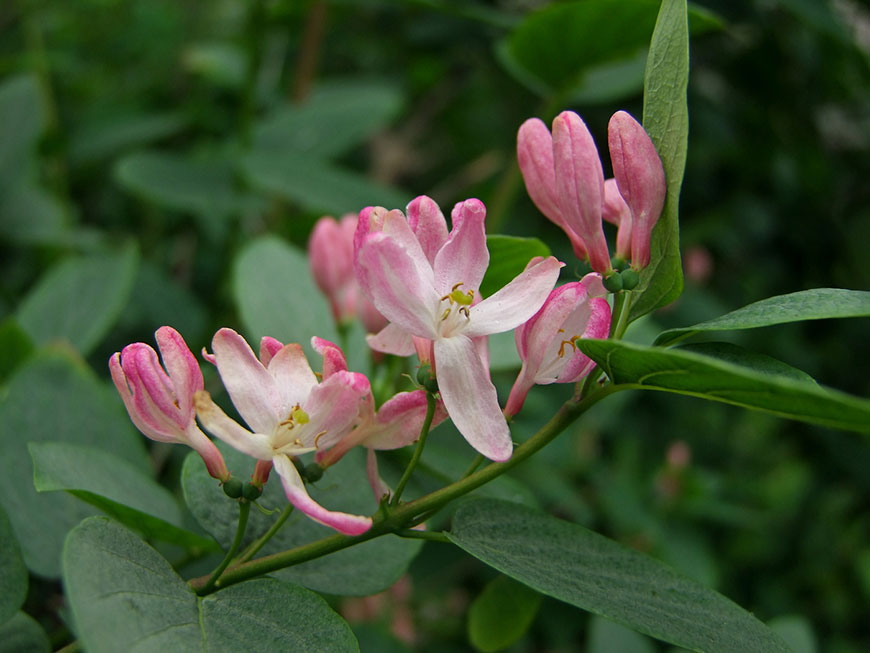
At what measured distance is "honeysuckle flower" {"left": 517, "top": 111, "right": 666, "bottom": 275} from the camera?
1.83ft

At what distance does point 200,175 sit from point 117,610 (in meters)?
1.17

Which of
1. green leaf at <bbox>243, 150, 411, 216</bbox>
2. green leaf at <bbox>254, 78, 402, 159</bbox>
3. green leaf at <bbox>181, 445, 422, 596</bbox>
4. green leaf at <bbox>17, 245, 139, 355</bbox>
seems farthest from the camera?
green leaf at <bbox>254, 78, 402, 159</bbox>

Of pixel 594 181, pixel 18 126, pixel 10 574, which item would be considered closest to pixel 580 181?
pixel 594 181

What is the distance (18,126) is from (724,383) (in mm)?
1353

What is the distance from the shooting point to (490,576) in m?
1.83

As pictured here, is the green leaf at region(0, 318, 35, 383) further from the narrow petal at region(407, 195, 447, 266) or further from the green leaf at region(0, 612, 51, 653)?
the narrow petal at region(407, 195, 447, 266)

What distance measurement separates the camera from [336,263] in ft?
2.97

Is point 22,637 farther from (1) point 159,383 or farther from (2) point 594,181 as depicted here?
(2) point 594,181

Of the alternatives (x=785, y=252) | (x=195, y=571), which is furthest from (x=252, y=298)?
Result: (x=785, y=252)

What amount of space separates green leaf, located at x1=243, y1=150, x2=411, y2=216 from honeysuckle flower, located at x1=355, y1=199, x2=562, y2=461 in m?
0.80

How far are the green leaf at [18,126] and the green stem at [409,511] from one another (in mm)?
1116

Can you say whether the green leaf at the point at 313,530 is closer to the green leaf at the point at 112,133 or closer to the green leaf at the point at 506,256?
the green leaf at the point at 506,256

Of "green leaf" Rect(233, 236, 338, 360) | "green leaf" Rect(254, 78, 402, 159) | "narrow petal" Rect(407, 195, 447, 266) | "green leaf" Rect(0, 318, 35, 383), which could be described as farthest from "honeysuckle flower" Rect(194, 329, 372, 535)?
"green leaf" Rect(254, 78, 402, 159)

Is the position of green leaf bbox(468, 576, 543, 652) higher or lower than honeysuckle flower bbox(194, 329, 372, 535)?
lower
